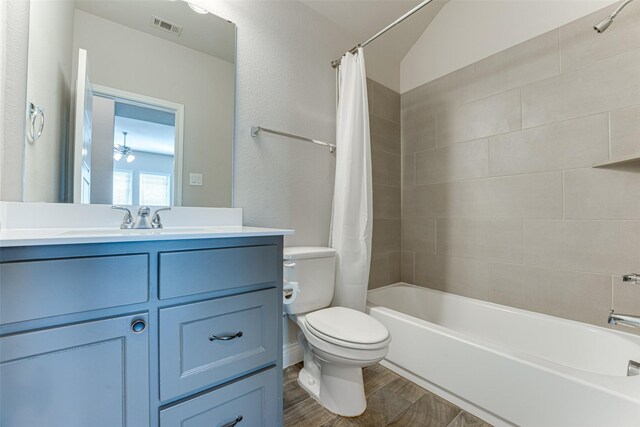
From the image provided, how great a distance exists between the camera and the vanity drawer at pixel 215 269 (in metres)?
0.81

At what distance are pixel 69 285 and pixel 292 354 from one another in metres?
1.38

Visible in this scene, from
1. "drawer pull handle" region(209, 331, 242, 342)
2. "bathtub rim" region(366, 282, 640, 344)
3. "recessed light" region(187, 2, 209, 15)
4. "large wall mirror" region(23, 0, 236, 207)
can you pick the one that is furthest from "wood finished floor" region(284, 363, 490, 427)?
"recessed light" region(187, 2, 209, 15)

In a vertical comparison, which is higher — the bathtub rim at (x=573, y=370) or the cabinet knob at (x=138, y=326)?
the cabinet knob at (x=138, y=326)

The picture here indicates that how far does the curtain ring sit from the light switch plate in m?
0.56

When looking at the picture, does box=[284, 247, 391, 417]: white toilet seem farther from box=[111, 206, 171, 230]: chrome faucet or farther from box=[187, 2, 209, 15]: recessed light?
box=[187, 2, 209, 15]: recessed light

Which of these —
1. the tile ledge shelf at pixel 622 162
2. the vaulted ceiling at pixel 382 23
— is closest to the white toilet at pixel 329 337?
the tile ledge shelf at pixel 622 162

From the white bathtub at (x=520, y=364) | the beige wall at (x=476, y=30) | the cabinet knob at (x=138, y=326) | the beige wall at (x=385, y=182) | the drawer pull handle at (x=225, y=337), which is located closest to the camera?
the cabinet knob at (x=138, y=326)

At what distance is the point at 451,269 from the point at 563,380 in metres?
1.08

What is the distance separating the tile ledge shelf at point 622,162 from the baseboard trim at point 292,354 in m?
2.01

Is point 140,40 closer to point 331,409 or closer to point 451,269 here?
point 331,409

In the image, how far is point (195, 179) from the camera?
142cm

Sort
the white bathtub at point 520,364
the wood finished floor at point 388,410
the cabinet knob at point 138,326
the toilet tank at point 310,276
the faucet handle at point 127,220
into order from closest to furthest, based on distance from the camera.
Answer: the cabinet knob at point 138,326 < the white bathtub at point 520,364 < the faucet handle at point 127,220 < the wood finished floor at point 388,410 < the toilet tank at point 310,276

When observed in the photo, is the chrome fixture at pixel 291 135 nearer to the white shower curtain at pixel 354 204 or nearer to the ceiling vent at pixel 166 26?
the white shower curtain at pixel 354 204

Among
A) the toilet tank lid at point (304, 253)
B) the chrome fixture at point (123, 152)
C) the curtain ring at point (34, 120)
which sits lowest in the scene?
the toilet tank lid at point (304, 253)
